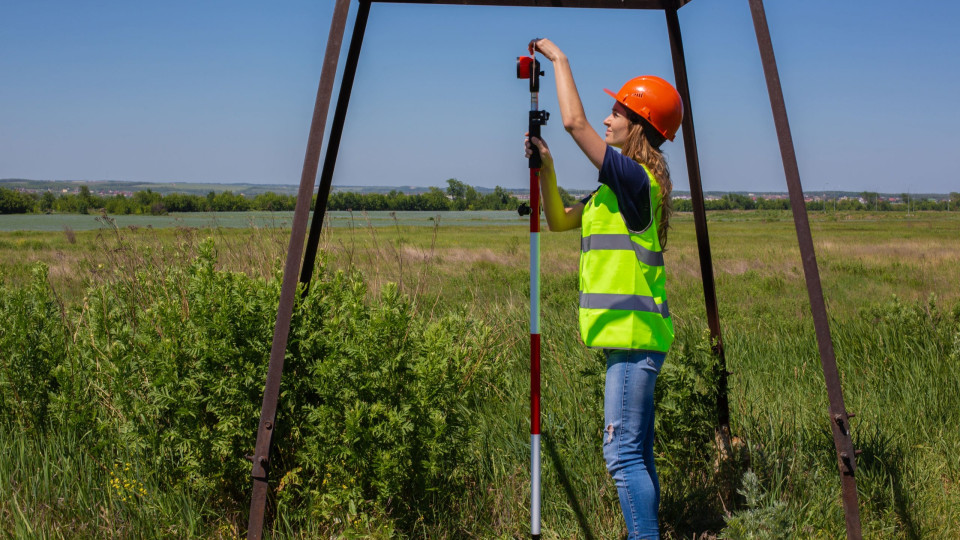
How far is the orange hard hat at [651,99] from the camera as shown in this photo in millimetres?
2980

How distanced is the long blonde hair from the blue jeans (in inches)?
21.8

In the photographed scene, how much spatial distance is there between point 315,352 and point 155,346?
2.66ft

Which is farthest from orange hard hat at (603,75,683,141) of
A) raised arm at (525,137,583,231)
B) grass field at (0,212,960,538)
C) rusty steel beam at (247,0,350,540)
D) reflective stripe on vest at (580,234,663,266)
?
grass field at (0,212,960,538)

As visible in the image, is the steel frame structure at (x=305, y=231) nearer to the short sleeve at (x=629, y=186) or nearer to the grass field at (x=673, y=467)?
the grass field at (x=673, y=467)

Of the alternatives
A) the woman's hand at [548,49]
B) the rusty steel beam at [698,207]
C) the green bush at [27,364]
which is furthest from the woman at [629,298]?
the green bush at [27,364]

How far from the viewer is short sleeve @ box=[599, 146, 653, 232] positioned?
107 inches

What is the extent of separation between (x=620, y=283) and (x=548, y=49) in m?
1.00

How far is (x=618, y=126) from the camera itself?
10.0ft

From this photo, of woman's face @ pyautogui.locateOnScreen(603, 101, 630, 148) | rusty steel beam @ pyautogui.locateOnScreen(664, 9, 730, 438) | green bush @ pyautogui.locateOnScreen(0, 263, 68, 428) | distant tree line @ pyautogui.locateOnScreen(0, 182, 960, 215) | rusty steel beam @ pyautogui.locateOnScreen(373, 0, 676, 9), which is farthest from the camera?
distant tree line @ pyautogui.locateOnScreen(0, 182, 960, 215)

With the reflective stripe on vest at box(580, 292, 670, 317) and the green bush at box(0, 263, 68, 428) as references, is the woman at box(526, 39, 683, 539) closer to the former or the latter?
the reflective stripe on vest at box(580, 292, 670, 317)

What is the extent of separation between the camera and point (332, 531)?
11.1 ft

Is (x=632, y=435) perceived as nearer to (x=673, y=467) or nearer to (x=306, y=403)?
(x=673, y=467)

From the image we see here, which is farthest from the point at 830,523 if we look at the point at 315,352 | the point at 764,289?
the point at 764,289

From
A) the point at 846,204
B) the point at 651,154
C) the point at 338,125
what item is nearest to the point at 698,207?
the point at 651,154
